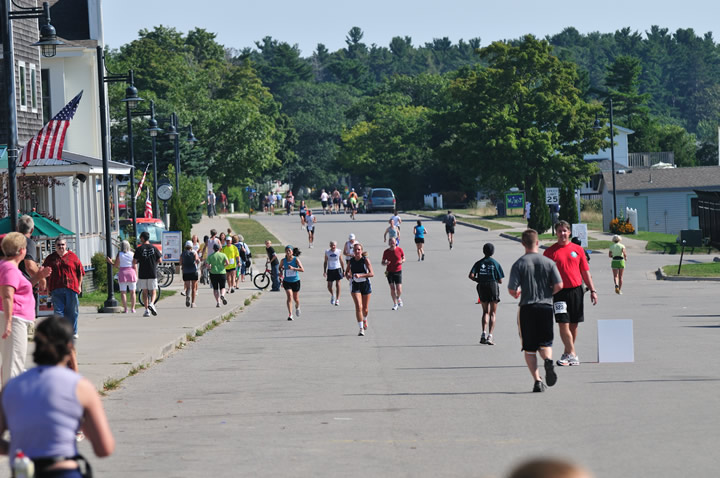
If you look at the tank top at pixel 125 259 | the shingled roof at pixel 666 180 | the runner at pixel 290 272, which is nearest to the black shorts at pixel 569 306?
the runner at pixel 290 272

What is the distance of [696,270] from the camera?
1435 inches

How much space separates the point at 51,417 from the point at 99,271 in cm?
2810

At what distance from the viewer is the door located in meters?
71.2

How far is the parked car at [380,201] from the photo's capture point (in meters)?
82.8

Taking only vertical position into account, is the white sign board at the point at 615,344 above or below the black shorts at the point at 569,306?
below

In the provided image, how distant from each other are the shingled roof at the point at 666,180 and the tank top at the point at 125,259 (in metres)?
47.3

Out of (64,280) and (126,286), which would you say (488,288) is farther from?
(126,286)

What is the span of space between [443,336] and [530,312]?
7.11 meters

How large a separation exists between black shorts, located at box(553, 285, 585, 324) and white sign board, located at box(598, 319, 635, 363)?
393mm

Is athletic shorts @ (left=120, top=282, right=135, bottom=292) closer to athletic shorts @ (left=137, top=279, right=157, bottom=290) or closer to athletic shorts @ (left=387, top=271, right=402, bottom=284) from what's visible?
athletic shorts @ (left=137, top=279, right=157, bottom=290)

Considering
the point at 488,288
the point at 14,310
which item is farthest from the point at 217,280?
the point at 14,310

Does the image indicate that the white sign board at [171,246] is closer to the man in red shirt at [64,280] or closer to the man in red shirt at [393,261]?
the man in red shirt at [393,261]

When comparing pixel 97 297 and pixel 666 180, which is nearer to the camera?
pixel 97 297

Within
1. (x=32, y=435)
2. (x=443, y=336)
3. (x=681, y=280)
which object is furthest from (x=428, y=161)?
(x=32, y=435)
